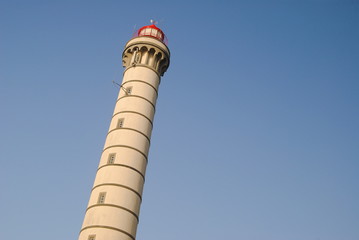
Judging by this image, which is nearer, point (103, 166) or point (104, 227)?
point (104, 227)

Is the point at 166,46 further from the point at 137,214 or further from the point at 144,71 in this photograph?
the point at 137,214

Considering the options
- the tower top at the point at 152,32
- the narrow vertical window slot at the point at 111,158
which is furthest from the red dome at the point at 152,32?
the narrow vertical window slot at the point at 111,158

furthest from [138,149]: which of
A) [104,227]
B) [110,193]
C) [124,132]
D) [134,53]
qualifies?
[134,53]

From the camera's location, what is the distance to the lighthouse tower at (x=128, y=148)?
81.3ft

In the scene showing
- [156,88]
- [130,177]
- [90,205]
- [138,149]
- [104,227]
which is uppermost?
[156,88]

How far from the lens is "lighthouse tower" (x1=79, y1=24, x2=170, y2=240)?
2477cm

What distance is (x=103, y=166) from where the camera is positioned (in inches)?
1072

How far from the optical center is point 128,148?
2759cm

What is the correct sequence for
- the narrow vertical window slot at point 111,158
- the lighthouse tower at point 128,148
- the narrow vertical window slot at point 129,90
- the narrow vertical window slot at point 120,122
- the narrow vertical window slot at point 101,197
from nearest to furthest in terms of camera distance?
the lighthouse tower at point 128,148 → the narrow vertical window slot at point 101,197 → the narrow vertical window slot at point 111,158 → the narrow vertical window slot at point 120,122 → the narrow vertical window slot at point 129,90

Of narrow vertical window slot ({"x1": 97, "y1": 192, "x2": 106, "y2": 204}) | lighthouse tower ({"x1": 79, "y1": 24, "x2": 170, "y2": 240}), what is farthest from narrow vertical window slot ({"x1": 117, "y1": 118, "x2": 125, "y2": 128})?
narrow vertical window slot ({"x1": 97, "y1": 192, "x2": 106, "y2": 204})

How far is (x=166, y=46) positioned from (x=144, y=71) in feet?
13.4

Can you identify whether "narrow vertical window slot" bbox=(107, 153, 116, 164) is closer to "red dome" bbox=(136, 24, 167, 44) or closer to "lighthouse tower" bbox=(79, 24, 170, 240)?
"lighthouse tower" bbox=(79, 24, 170, 240)

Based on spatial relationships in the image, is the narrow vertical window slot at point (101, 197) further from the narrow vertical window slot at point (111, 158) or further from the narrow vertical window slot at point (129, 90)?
the narrow vertical window slot at point (129, 90)

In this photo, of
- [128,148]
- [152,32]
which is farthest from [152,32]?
[128,148]
